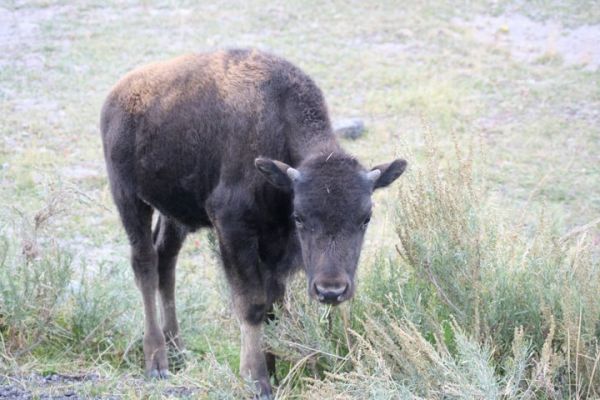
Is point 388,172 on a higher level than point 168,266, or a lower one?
higher

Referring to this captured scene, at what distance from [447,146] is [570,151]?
170 cm

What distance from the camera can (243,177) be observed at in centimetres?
669

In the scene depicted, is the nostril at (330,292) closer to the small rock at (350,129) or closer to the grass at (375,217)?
the grass at (375,217)

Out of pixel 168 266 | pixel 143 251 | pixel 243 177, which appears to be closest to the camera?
pixel 243 177

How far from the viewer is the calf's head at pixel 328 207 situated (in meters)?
5.97

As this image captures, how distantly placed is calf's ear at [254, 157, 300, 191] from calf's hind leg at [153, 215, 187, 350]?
1838 mm

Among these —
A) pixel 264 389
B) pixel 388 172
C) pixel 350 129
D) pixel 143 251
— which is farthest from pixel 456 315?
pixel 350 129

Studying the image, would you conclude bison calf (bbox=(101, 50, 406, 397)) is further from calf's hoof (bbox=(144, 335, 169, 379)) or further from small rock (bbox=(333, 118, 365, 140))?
small rock (bbox=(333, 118, 365, 140))

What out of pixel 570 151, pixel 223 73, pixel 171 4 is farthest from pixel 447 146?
pixel 171 4

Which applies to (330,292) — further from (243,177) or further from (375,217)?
(375,217)

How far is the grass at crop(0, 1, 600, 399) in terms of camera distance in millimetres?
5895

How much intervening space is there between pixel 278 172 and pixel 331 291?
0.95 m

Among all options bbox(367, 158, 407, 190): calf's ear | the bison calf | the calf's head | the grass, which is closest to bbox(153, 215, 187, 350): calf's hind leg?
the bison calf

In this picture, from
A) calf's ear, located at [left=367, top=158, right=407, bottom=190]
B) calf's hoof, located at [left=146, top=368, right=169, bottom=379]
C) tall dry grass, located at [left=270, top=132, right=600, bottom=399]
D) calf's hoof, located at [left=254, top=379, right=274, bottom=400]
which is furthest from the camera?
calf's hoof, located at [left=146, top=368, right=169, bottom=379]
